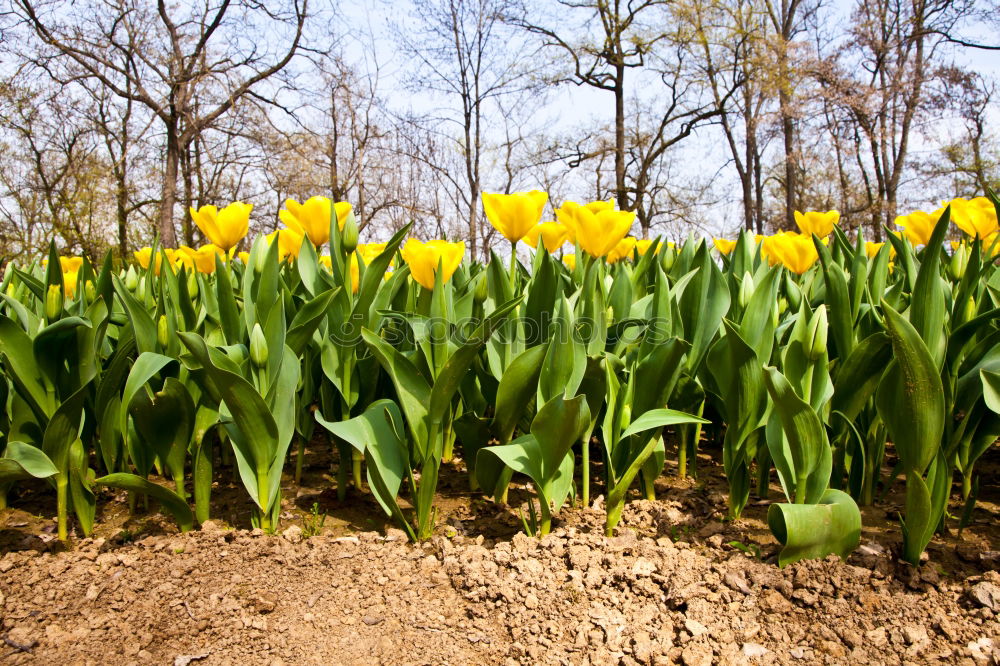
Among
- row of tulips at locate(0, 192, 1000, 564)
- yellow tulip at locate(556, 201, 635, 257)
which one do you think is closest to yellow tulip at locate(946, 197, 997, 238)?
row of tulips at locate(0, 192, 1000, 564)

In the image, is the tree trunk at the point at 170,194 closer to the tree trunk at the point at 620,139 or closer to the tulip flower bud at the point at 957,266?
the tree trunk at the point at 620,139

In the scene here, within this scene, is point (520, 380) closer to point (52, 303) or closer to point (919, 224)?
point (52, 303)

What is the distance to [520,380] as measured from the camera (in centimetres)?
157

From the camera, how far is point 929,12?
1752 cm

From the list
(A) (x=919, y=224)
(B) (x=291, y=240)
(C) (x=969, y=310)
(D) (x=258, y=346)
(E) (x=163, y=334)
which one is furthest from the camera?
(A) (x=919, y=224)

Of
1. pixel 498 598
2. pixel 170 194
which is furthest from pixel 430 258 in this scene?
pixel 170 194

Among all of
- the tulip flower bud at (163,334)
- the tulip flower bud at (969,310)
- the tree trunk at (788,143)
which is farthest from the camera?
the tree trunk at (788,143)

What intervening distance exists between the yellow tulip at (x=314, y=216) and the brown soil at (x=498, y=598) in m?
0.88

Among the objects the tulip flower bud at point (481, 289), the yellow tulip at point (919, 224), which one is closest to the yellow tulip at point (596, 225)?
the tulip flower bud at point (481, 289)

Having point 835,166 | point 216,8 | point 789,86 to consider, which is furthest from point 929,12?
point 216,8

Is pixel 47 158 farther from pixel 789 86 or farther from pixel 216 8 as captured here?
pixel 789 86

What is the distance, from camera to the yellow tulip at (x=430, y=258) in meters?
1.75

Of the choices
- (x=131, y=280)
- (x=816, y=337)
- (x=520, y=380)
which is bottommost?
(x=520, y=380)

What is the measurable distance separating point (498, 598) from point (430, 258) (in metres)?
0.84
